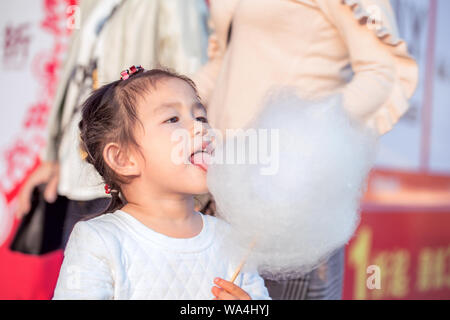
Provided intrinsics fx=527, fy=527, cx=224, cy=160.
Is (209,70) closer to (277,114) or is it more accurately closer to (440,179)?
(277,114)

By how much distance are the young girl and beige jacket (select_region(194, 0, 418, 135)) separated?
26 cm

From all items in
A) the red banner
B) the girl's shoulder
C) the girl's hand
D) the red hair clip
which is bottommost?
the red banner

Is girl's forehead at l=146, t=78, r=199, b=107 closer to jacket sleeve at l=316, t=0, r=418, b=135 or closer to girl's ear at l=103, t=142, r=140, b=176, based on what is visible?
girl's ear at l=103, t=142, r=140, b=176

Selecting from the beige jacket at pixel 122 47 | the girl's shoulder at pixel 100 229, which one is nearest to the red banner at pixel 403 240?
the beige jacket at pixel 122 47

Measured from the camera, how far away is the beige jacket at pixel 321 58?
49.8 inches

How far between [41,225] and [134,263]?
132cm

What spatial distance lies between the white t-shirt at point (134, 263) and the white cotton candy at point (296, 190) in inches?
→ 3.2

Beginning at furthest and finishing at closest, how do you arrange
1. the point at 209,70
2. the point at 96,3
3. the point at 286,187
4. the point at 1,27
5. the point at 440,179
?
1. the point at 440,179
2. the point at 1,27
3. the point at 96,3
4. the point at 209,70
5. the point at 286,187

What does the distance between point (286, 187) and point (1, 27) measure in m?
2.17

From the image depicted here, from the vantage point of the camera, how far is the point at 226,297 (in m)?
0.97

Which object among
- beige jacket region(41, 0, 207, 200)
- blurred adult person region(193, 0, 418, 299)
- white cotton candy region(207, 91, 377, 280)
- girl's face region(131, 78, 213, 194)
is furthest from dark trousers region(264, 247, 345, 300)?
beige jacket region(41, 0, 207, 200)

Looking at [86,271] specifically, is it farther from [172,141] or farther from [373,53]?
[373,53]

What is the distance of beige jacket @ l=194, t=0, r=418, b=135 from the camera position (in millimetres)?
1266
